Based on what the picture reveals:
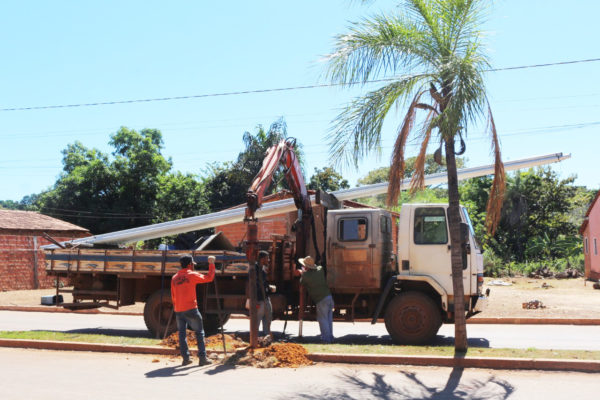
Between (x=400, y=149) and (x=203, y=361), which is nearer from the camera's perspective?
(x=203, y=361)

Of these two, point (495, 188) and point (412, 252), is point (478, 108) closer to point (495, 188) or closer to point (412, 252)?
point (495, 188)

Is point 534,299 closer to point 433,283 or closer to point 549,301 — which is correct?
point 549,301

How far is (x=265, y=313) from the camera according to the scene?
453 inches

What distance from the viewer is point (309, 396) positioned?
714 cm

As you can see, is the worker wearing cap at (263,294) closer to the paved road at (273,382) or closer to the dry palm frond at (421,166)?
the paved road at (273,382)

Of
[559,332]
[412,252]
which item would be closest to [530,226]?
[559,332]

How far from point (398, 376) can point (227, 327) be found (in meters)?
7.63

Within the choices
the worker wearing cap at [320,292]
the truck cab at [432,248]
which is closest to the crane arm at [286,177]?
the worker wearing cap at [320,292]

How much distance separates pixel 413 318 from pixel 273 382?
4.06 meters

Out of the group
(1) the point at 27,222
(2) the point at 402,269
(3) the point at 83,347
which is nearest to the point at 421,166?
(2) the point at 402,269

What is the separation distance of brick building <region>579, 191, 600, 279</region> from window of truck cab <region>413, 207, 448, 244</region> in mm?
22868

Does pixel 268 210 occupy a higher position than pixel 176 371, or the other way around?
pixel 268 210

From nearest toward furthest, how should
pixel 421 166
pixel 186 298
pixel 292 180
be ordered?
pixel 186 298 → pixel 421 166 → pixel 292 180

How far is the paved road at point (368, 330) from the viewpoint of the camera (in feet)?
38.0
